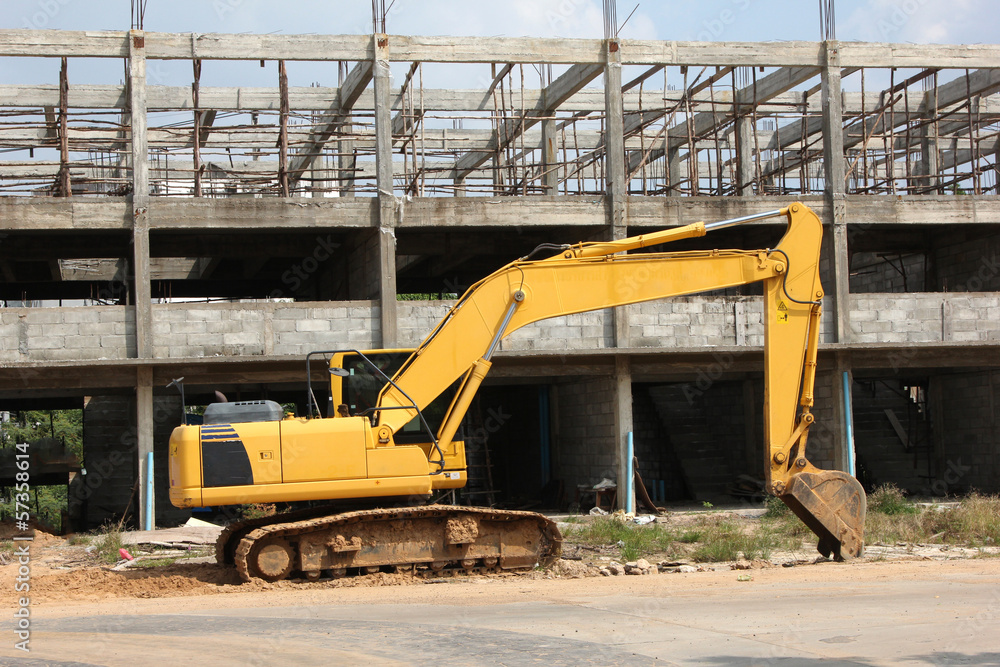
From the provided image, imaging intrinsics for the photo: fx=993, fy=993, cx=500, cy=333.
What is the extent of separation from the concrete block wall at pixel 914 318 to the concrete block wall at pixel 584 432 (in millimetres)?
5457

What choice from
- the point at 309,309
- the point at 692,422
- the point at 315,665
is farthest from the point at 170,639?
the point at 692,422

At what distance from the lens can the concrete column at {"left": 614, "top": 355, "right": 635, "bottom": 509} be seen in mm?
19891

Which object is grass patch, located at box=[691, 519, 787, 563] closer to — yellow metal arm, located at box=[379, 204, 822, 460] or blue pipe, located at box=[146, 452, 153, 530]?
yellow metal arm, located at box=[379, 204, 822, 460]

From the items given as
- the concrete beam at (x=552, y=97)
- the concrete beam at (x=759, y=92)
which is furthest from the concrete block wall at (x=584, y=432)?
the concrete beam at (x=552, y=97)

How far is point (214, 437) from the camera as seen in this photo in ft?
36.1

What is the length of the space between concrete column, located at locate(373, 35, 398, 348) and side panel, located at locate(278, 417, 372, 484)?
323 inches

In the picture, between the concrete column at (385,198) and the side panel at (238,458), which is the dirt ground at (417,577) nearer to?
the side panel at (238,458)

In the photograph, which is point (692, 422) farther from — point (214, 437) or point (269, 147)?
point (214, 437)

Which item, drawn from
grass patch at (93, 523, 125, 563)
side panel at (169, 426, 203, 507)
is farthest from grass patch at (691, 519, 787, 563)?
grass patch at (93, 523, 125, 563)

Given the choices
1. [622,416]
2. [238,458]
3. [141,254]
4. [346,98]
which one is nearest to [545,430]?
[622,416]

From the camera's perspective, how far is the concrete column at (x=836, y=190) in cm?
2073

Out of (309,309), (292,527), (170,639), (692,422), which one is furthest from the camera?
(692,422)

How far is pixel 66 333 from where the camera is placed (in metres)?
18.3

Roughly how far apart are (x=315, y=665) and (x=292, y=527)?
3.98 meters
